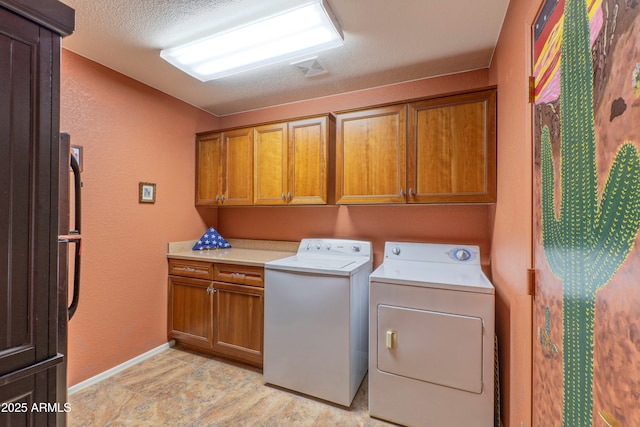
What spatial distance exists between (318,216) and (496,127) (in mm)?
1611

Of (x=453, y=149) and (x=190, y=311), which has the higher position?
(x=453, y=149)

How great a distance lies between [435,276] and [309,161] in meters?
1.35

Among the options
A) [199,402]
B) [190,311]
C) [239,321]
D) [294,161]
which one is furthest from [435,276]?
[190,311]

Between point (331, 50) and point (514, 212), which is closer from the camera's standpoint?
point (514, 212)

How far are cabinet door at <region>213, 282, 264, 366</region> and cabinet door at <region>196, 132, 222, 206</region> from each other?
3.14ft

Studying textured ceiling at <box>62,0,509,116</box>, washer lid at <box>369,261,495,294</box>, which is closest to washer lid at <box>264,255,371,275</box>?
washer lid at <box>369,261,495,294</box>

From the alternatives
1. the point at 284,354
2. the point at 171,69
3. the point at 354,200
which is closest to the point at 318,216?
the point at 354,200

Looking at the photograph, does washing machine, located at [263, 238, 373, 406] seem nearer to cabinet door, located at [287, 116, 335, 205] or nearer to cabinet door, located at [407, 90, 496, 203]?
cabinet door, located at [287, 116, 335, 205]

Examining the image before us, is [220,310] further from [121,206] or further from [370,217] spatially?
[370,217]

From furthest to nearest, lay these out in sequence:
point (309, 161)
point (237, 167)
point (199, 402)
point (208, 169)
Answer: point (208, 169), point (237, 167), point (309, 161), point (199, 402)

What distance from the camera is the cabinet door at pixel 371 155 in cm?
208

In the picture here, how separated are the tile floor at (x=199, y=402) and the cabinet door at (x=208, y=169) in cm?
157

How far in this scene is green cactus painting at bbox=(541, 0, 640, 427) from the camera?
0.58 metres

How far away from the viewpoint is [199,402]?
190 cm
